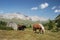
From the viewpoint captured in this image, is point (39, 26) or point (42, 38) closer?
point (42, 38)

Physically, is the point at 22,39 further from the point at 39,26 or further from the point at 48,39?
the point at 39,26

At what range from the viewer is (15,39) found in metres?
11.2

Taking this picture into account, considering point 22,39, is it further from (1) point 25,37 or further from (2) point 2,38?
(2) point 2,38

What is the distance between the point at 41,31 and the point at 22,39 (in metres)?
3.99

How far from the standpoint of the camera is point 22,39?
444 inches

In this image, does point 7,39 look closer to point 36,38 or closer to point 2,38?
point 2,38

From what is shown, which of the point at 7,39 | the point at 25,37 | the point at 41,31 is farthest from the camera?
the point at 41,31

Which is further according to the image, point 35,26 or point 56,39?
point 35,26

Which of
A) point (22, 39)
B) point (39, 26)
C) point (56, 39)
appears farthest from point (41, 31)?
point (22, 39)

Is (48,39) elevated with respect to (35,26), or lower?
lower

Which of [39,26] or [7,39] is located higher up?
[39,26]

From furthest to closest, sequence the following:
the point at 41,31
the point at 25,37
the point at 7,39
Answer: the point at 41,31 → the point at 25,37 → the point at 7,39

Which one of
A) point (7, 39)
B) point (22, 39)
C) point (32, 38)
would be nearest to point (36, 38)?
point (32, 38)

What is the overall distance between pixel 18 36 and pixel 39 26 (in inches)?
144
